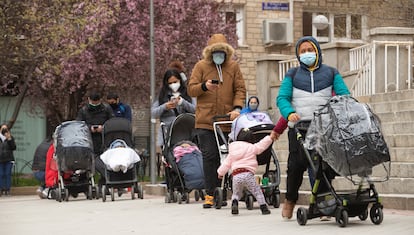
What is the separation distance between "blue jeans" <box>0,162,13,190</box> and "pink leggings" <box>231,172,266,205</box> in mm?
13356

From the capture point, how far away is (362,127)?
433 inches

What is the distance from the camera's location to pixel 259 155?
1470cm

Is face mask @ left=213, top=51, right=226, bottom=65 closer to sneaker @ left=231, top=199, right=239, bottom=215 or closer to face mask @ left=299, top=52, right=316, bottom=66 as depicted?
sneaker @ left=231, top=199, right=239, bottom=215

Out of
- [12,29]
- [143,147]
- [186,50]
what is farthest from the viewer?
[143,147]

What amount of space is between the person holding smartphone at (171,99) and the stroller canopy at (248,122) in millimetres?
2731

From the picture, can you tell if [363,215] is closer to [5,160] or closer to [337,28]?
[5,160]

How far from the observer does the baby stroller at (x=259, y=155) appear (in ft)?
46.6

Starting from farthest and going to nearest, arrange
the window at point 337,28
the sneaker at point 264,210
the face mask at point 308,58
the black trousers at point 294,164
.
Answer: the window at point 337,28, the sneaker at point 264,210, the face mask at point 308,58, the black trousers at point 294,164

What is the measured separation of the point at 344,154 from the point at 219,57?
4.46 m

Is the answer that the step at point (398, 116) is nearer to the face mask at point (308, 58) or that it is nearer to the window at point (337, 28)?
the face mask at point (308, 58)

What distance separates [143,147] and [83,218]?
2828 cm

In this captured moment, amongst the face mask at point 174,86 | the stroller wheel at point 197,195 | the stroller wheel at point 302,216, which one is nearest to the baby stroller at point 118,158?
the stroller wheel at point 197,195

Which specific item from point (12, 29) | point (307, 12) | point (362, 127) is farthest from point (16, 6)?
point (307, 12)

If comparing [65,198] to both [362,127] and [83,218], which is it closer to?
[83,218]
